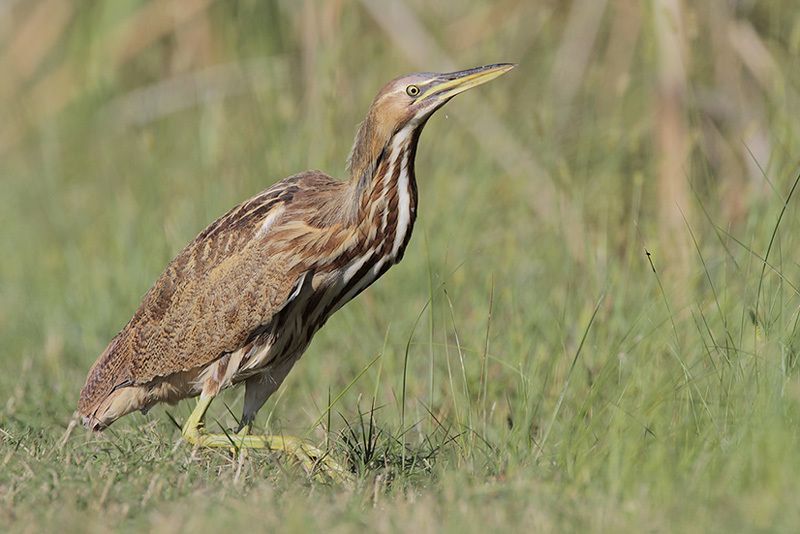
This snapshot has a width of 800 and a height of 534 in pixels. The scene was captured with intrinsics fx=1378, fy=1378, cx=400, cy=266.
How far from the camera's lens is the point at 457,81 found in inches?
179

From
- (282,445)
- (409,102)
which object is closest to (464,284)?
(409,102)

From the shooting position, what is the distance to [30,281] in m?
7.97

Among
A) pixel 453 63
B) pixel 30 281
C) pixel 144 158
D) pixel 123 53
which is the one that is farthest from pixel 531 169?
pixel 123 53

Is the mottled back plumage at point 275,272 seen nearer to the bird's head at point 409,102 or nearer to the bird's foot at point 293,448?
the bird's head at point 409,102

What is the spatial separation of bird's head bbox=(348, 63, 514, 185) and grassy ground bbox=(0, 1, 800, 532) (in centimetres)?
57

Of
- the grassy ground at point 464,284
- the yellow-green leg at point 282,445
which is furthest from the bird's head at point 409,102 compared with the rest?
the yellow-green leg at point 282,445

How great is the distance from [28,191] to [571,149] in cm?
404

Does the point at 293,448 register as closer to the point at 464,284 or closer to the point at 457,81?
the point at 457,81

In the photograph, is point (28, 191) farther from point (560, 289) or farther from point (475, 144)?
point (560, 289)

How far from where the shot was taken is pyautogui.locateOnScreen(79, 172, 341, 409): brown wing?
466 cm

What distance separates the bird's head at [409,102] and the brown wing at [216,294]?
1.01ft

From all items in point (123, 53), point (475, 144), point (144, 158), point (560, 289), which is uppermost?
point (123, 53)

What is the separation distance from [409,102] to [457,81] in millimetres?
173

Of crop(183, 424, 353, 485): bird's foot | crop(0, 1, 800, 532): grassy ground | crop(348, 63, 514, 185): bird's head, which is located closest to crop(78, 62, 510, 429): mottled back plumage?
crop(348, 63, 514, 185): bird's head
